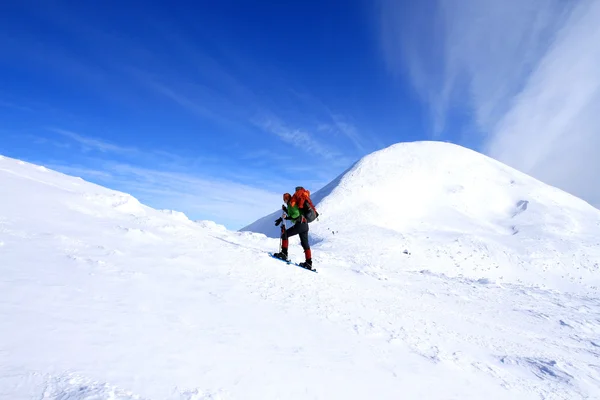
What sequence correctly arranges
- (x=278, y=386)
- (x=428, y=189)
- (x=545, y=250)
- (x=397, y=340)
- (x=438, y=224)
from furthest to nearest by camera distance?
(x=428, y=189)
(x=438, y=224)
(x=545, y=250)
(x=397, y=340)
(x=278, y=386)

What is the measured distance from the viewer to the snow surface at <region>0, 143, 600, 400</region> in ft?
10.8

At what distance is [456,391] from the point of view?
4270mm

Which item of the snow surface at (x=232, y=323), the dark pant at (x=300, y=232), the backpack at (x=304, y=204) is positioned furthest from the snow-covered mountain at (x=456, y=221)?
the snow surface at (x=232, y=323)

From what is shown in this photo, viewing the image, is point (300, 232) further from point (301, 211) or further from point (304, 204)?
point (304, 204)

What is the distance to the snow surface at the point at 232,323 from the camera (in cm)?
329

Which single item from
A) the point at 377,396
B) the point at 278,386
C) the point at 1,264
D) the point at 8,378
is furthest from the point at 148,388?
the point at 1,264

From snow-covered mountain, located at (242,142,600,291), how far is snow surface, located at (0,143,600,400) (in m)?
4.48

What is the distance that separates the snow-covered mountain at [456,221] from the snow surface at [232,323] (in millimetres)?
4476

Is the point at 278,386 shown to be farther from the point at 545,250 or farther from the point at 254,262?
the point at 545,250

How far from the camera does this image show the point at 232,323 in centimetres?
488

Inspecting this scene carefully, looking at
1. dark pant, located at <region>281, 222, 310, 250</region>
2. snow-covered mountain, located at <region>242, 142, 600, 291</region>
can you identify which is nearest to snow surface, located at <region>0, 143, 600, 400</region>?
dark pant, located at <region>281, 222, 310, 250</region>

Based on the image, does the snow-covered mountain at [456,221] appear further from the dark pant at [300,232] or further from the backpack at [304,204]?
the backpack at [304,204]

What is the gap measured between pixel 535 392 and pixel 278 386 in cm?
391

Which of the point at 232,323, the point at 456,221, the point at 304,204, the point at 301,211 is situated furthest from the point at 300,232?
the point at 456,221
